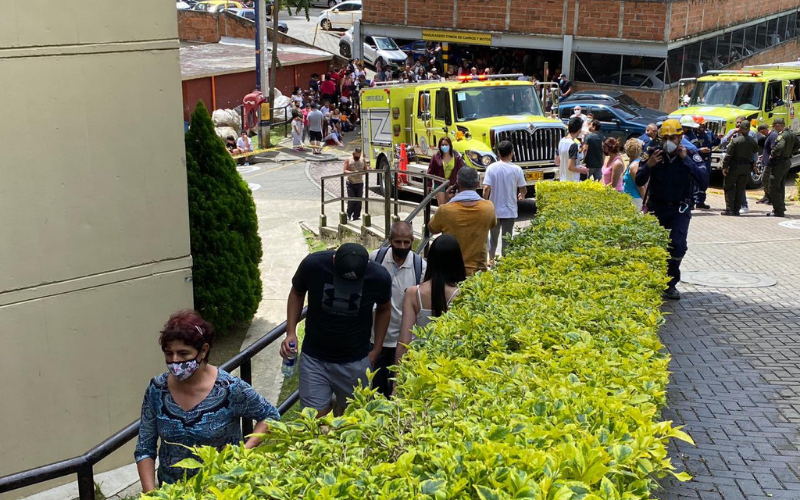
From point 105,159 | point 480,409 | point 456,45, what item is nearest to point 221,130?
point 456,45

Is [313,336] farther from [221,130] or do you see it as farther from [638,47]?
[638,47]

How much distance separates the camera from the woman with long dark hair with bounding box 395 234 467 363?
6.09 m

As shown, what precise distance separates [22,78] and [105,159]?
3.14 feet

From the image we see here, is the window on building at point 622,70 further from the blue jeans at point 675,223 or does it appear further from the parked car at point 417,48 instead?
the blue jeans at point 675,223

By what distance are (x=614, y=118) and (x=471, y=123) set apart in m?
10.7

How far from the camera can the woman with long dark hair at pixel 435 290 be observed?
6090 mm

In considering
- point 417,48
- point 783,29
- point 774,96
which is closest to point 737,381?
point 774,96

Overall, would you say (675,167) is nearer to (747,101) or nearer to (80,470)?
(80,470)

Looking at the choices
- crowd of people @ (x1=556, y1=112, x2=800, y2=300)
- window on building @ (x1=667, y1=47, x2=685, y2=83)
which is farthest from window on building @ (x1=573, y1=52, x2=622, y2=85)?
crowd of people @ (x1=556, y1=112, x2=800, y2=300)

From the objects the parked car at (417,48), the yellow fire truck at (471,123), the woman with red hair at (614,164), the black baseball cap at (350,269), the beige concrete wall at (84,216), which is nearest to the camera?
the black baseball cap at (350,269)

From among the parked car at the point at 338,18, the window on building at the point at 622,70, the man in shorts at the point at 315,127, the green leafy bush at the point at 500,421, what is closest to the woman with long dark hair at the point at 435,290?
the green leafy bush at the point at 500,421

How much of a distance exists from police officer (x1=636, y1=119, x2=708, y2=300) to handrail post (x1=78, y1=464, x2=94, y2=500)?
6160 millimetres

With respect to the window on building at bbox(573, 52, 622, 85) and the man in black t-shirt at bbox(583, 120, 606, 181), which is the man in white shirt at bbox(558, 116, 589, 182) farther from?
the window on building at bbox(573, 52, 622, 85)

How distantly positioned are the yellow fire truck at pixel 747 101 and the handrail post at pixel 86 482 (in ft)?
59.5
